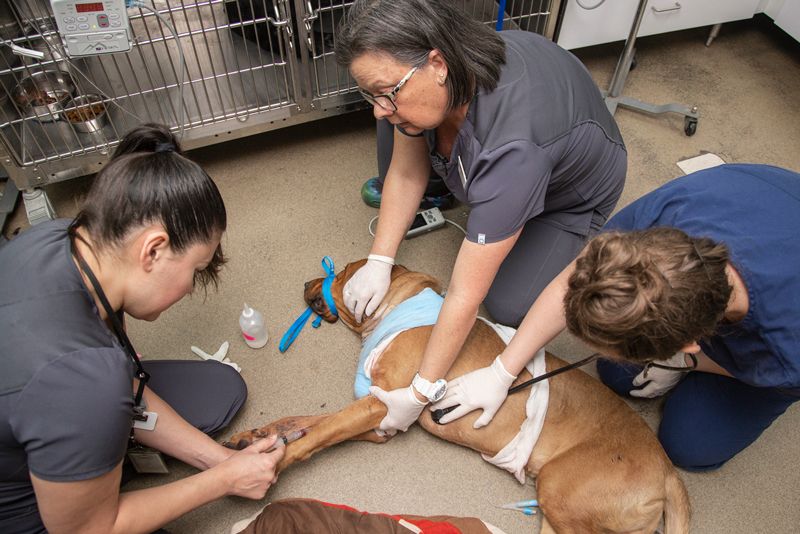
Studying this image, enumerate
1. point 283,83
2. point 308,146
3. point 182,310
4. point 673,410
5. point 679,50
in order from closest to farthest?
point 673,410 < point 182,310 < point 283,83 < point 308,146 < point 679,50

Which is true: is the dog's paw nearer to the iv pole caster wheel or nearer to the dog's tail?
the dog's tail

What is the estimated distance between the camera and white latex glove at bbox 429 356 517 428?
63.6 inches

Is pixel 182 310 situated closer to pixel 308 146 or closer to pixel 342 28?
pixel 308 146

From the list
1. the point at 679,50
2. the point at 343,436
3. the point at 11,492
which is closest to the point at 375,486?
the point at 343,436

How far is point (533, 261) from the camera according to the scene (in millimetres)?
1981

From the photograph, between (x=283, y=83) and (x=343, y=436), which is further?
(x=283, y=83)

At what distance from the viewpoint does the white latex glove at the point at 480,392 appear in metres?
1.62

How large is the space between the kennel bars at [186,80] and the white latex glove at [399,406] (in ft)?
4.22

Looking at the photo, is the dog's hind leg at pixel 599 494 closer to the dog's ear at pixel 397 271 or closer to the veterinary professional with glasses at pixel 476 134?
the veterinary professional with glasses at pixel 476 134

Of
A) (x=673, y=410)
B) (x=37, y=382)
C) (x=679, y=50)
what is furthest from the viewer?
(x=679, y=50)

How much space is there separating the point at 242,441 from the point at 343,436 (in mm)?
289

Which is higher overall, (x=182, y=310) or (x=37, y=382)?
(x=37, y=382)

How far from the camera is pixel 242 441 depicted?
5.60ft

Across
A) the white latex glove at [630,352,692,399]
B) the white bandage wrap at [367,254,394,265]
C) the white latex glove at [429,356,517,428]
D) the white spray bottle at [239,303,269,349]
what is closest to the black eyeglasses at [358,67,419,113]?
the white bandage wrap at [367,254,394,265]
